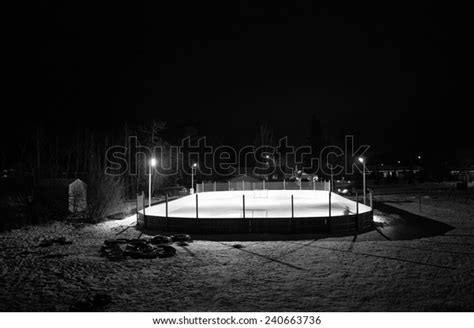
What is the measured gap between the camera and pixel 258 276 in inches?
303

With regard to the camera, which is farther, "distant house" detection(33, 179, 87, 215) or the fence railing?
the fence railing

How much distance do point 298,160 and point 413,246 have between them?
7462 cm

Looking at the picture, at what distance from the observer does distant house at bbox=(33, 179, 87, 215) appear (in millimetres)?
17906

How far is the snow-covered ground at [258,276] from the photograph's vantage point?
6090mm

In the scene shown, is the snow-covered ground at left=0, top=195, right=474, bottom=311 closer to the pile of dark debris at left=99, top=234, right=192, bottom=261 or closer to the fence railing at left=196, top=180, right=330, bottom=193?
the pile of dark debris at left=99, top=234, right=192, bottom=261

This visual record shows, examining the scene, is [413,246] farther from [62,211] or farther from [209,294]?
[62,211]

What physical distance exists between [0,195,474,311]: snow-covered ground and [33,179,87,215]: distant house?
6276 millimetres

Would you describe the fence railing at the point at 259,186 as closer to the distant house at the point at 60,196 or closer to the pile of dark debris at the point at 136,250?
the distant house at the point at 60,196

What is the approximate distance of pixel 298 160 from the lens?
277 ft

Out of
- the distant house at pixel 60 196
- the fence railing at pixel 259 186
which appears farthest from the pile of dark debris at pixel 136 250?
the fence railing at pixel 259 186

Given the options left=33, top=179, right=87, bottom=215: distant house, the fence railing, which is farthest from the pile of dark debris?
the fence railing

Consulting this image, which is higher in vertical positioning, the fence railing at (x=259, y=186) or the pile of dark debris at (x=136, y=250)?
the fence railing at (x=259, y=186)

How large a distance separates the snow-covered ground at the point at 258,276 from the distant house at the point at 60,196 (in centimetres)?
628
